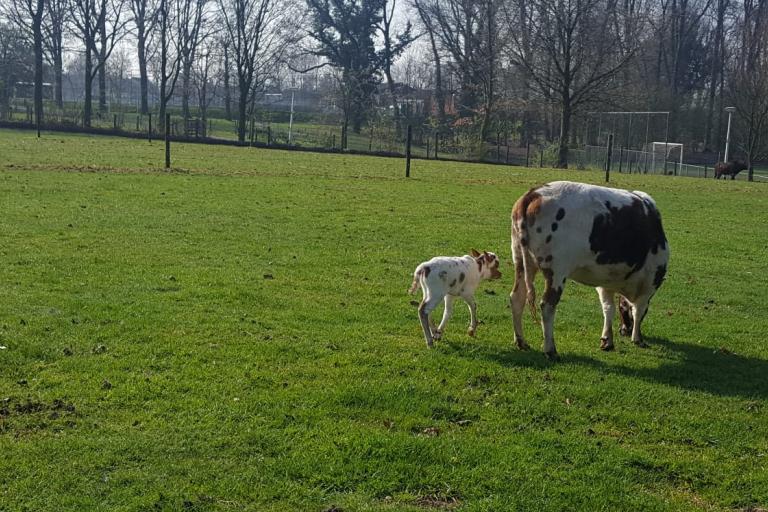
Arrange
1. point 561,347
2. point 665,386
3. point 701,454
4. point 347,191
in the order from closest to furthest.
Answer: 1. point 701,454
2. point 665,386
3. point 561,347
4. point 347,191

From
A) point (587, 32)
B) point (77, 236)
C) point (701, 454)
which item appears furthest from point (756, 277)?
point (587, 32)

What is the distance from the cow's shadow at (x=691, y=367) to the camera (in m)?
7.71

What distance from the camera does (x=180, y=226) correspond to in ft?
51.8

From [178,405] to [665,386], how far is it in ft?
14.4

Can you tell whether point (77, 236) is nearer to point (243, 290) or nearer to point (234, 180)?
point (243, 290)

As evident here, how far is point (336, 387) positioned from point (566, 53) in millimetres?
52002

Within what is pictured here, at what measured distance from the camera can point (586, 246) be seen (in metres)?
8.49

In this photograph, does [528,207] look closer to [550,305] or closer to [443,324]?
[550,305]

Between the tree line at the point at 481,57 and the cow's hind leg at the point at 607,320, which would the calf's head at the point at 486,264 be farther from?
the tree line at the point at 481,57

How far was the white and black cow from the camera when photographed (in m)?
8.39

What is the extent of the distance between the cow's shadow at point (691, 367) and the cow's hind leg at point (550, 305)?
0.14m

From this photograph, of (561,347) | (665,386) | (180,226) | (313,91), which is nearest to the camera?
(665,386)

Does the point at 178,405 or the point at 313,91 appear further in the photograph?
the point at 313,91

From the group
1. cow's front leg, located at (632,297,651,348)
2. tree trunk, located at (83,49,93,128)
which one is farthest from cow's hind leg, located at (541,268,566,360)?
tree trunk, located at (83,49,93,128)
